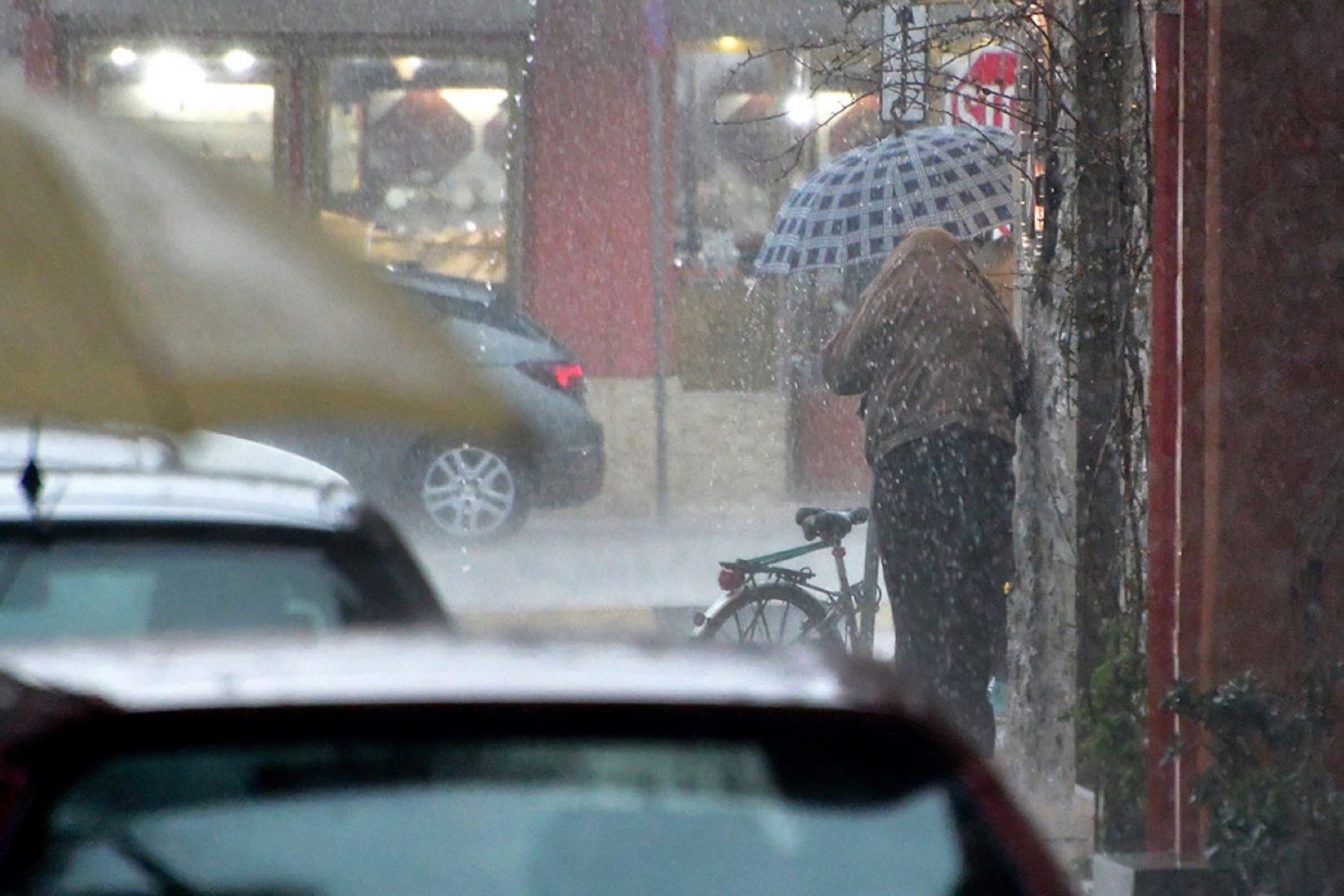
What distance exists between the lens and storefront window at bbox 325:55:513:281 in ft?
60.7

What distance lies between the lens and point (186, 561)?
3764 mm

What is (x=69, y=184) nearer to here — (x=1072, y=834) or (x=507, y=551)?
(x=1072, y=834)

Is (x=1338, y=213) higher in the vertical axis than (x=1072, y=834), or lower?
higher

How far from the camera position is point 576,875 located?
6.31ft

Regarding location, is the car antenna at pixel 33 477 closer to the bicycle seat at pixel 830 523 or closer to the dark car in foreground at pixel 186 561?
the dark car in foreground at pixel 186 561

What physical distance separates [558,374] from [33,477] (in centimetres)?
1142

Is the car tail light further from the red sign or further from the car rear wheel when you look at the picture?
the red sign

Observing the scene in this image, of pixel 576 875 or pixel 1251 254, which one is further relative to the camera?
pixel 1251 254

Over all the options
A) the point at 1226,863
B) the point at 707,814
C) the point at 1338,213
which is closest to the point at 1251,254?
the point at 1338,213

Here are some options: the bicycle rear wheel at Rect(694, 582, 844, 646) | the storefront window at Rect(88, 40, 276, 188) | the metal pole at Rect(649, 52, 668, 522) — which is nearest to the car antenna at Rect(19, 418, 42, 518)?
the bicycle rear wheel at Rect(694, 582, 844, 646)

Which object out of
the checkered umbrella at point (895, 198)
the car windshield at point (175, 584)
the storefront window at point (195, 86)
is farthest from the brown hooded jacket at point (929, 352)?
the storefront window at point (195, 86)

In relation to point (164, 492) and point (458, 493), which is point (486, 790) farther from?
point (458, 493)

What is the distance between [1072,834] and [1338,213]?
92.1 inches

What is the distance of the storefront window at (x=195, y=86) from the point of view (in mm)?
18688
